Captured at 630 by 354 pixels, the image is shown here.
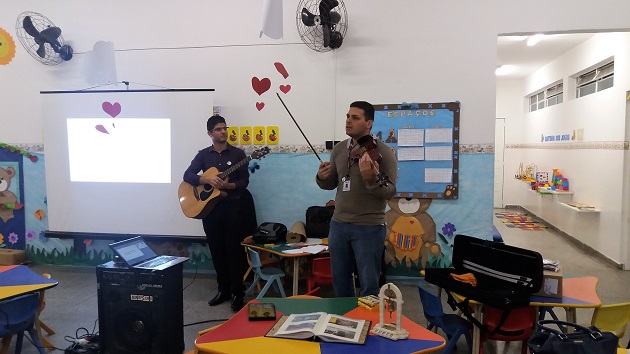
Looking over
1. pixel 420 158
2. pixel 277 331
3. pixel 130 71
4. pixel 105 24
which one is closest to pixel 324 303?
pixel 277 331

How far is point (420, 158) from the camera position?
173 inches

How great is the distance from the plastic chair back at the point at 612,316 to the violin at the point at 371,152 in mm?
1318

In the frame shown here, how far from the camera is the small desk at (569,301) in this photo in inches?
93.0

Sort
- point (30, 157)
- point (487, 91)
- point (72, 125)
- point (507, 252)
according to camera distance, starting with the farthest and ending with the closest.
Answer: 1. point (30, 157)
2. point (72, 125)
3. point (487, 91)
4. point (507, 252)

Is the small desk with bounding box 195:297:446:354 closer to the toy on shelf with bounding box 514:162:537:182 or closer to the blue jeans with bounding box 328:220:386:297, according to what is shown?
the blue jeans with bounding box 328:220:386:297

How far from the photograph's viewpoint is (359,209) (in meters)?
2.65

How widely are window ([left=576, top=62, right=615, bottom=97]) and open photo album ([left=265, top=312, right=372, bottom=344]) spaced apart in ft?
17.6

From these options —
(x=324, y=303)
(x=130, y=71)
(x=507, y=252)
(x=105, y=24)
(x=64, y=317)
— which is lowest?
(x=64, y=317)

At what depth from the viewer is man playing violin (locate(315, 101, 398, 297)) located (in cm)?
261

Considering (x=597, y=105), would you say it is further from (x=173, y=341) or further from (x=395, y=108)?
(x=173, y=341)

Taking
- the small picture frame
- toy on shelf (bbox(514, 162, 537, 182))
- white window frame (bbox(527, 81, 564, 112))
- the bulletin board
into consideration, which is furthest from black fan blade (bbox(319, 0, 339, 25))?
toy on shelf (bbox(514, 162, 537, 182))

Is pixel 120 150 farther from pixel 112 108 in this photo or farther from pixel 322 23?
pixel 322 23

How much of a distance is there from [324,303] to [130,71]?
387 cm

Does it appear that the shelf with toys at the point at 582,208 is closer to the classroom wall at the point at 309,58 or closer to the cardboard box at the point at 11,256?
the classroom wall at the point at 309,58
